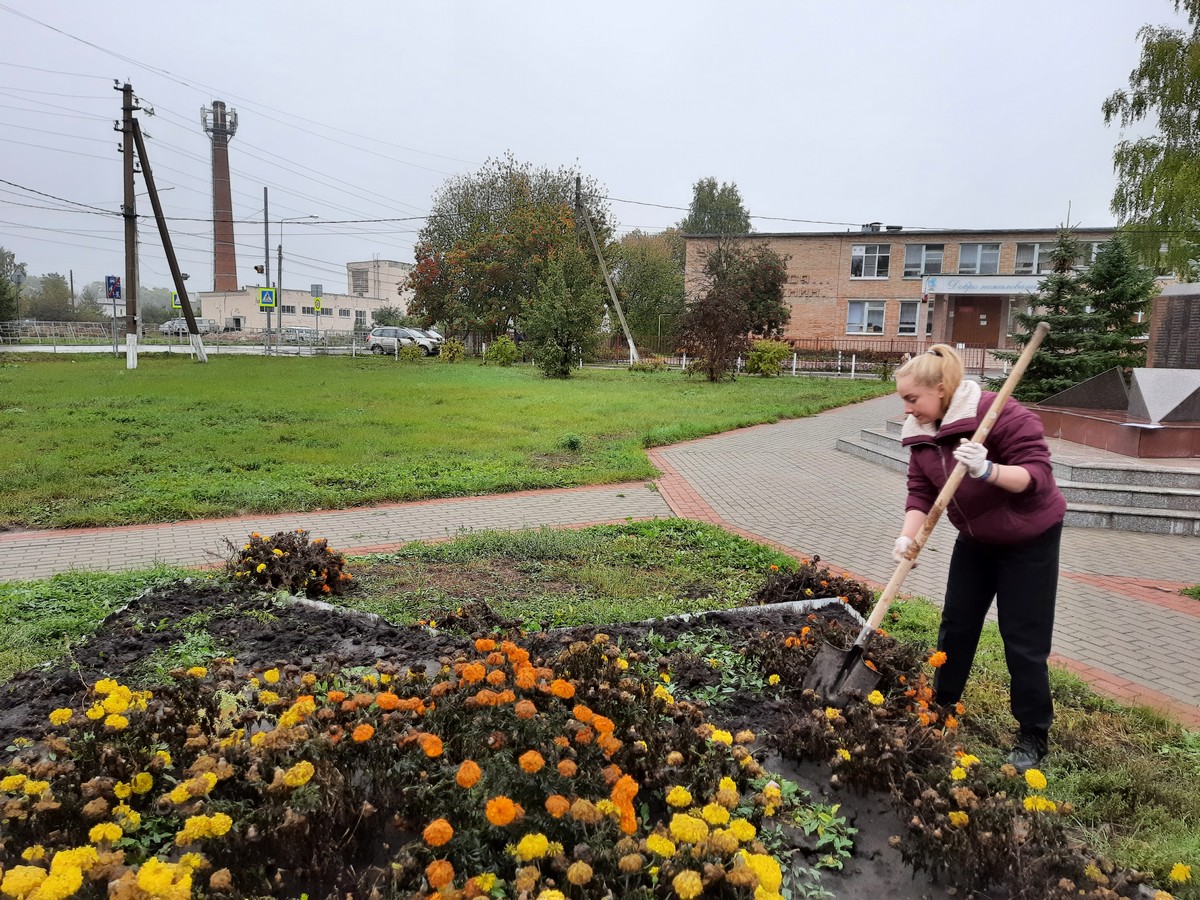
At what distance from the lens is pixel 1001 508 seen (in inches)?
113

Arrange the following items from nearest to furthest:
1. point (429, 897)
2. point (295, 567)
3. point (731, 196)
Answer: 1. point (429, 897)
2. point (295, 567)
3. point (731, 196)

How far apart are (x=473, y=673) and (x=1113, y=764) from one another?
2555 millimetres

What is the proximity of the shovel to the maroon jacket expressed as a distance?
0.21 ft

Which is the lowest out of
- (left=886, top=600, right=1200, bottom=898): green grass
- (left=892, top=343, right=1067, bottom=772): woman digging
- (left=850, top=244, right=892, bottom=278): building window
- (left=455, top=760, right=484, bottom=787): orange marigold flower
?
(left=886, top=600, right=1200, bottom=898): green grass

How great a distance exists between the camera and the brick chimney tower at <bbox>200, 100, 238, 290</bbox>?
6569 centimetres

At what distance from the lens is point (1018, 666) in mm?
3002

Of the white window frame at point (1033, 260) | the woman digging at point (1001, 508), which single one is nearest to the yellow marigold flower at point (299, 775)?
the woman digging at point (1001, 508)

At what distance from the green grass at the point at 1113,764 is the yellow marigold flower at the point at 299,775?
244 cm

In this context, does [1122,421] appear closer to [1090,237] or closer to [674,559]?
[674,559]

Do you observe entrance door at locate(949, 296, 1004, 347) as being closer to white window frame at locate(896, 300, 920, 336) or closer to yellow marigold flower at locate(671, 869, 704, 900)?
white window frame at locate(896, 300, 920, 336)

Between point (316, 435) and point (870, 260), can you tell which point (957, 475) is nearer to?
point (316, 435)

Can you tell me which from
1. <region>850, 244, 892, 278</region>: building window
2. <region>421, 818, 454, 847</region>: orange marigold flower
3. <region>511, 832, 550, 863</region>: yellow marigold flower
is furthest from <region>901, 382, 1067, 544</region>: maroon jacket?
<region>850, 244, 892, 278</region>: building window

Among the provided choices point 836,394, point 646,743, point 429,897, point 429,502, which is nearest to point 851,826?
point 646,743

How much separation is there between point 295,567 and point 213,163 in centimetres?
7432
